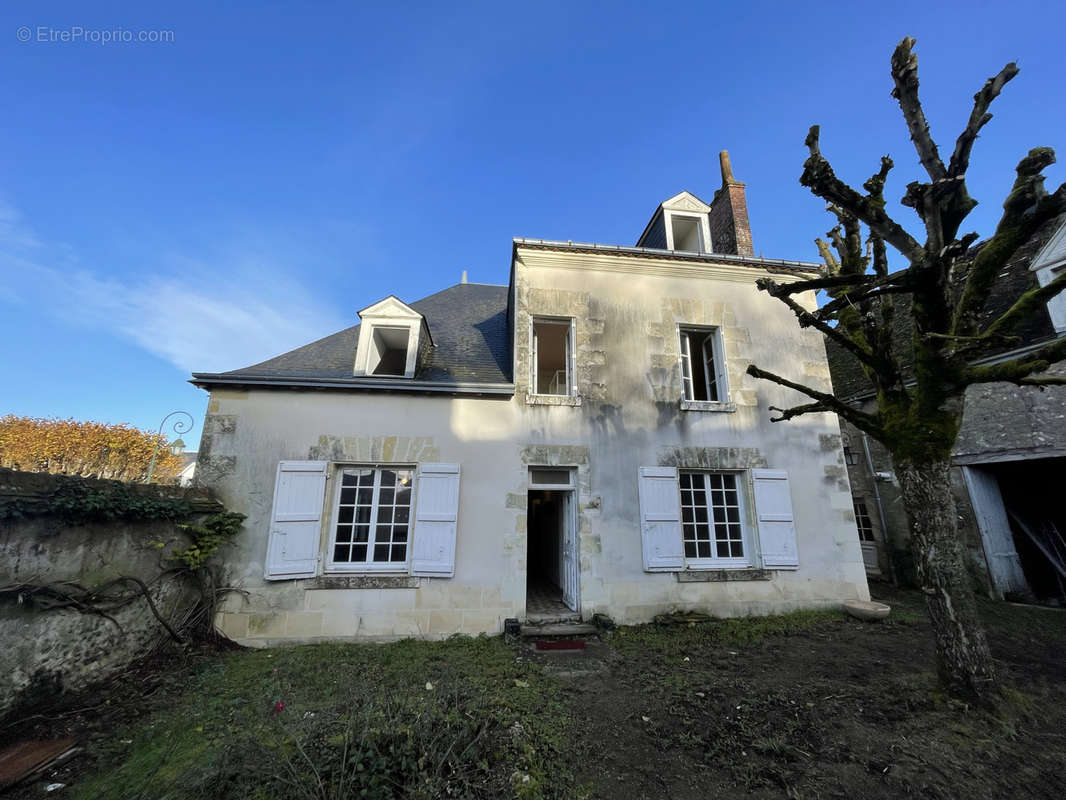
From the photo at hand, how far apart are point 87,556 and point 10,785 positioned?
1825mm

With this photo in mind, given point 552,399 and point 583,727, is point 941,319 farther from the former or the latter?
point 583,727

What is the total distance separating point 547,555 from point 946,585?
6.43m

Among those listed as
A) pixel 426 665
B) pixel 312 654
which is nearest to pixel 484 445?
pixel 426 665

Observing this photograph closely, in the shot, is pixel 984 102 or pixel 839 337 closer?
pixel 984 102

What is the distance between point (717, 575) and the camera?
19.5ft

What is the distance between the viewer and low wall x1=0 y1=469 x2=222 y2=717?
321 cm

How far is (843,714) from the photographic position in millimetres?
3240

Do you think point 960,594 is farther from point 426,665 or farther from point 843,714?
point 426,665

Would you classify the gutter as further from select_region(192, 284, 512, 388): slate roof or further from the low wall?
the low wall

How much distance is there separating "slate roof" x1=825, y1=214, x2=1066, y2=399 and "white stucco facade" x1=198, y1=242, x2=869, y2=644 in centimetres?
237

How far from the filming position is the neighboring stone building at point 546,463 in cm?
542

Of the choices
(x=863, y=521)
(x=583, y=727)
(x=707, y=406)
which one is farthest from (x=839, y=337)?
(x=863, y=521)

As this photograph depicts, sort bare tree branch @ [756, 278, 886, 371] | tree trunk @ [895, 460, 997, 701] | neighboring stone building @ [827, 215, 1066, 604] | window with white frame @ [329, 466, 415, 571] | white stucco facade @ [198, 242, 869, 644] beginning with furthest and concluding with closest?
1. neighboring stone building @ [827, 215, 1066, 604]
2. window with white frame @ [329, 466, 415, 571]
3. white stucco facade @ [198, 242, 869, 644]
4. bare tree branch @ [756, 278, 886, 371]
5. tree trunk @ [895, 460, 997, 701]

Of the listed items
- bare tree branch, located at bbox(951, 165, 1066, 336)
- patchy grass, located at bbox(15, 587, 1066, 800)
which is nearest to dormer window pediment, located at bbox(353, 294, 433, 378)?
patchy grass, located at bbox(15, 587, 1066, 800)
